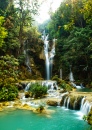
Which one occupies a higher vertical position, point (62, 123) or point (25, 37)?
point (25, 37)

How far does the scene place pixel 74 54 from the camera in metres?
26.3

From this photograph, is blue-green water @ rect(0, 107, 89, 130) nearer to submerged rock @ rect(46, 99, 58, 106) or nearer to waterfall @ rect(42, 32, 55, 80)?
submerged rock @ rect(46, 99, 58, 106)

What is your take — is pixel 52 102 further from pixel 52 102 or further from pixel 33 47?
pixel 33 47

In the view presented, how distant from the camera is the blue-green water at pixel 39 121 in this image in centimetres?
1009

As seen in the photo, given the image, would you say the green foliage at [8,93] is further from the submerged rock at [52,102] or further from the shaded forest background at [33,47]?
the shaded forest background at [33,47]

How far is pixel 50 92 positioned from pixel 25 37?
41.1 feet

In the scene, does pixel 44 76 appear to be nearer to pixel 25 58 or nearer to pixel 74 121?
pixel 25 58

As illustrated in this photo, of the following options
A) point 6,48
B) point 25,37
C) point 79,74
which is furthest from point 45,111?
point 25,37

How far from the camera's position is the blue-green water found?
1009 cm

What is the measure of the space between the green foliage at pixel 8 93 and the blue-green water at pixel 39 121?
3.46 metres

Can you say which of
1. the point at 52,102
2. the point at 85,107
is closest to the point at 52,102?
the point at 52,102

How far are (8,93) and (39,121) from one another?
20.7ft

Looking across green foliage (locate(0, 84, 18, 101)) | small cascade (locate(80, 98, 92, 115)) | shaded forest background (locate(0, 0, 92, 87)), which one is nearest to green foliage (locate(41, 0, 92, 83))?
shaded forest background (locate(0, 0, 92, 87))

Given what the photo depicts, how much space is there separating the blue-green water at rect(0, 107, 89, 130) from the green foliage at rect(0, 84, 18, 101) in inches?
136
